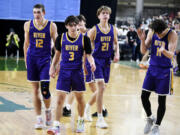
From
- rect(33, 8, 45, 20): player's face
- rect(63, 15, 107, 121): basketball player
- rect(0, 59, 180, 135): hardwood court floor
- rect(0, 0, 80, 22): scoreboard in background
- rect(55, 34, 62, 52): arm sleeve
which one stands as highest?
rect(0, 0, 80, 22): scoreboard in background

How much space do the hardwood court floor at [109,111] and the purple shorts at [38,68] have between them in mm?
707

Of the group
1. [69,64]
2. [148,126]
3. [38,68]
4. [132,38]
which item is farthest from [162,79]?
[132,38]

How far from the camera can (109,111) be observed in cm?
604

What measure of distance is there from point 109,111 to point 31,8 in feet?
28.4

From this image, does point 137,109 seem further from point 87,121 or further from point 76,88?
point 76,88

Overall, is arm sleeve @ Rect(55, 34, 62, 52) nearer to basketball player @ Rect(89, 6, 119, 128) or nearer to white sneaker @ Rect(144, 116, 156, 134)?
basketball player @ Rect(89, 6, 119, 128)

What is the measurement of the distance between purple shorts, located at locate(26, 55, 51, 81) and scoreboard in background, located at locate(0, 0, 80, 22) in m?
9.15

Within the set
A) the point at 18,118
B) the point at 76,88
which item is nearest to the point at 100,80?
the point at 76,88

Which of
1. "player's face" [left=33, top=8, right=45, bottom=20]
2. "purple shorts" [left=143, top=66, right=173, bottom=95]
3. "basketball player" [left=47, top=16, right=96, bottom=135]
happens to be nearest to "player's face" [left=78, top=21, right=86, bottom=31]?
"player's face" [left=33, top=8, right=45, bottom=20]

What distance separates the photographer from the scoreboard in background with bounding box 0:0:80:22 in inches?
533

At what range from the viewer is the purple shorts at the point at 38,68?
470 centimetres

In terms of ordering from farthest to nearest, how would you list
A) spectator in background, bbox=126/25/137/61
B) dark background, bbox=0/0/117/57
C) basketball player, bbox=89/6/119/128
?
spectator in background, bbox=126/25/137/61 → dark background, bbox=0/0/117/57 → basketball player, bbox=89/6/119/128

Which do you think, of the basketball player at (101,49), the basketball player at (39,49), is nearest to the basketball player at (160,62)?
the basketball player at (101,49)

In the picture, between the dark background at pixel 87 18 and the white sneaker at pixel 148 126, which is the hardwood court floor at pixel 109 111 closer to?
the white sneaker at pixel 148 126
